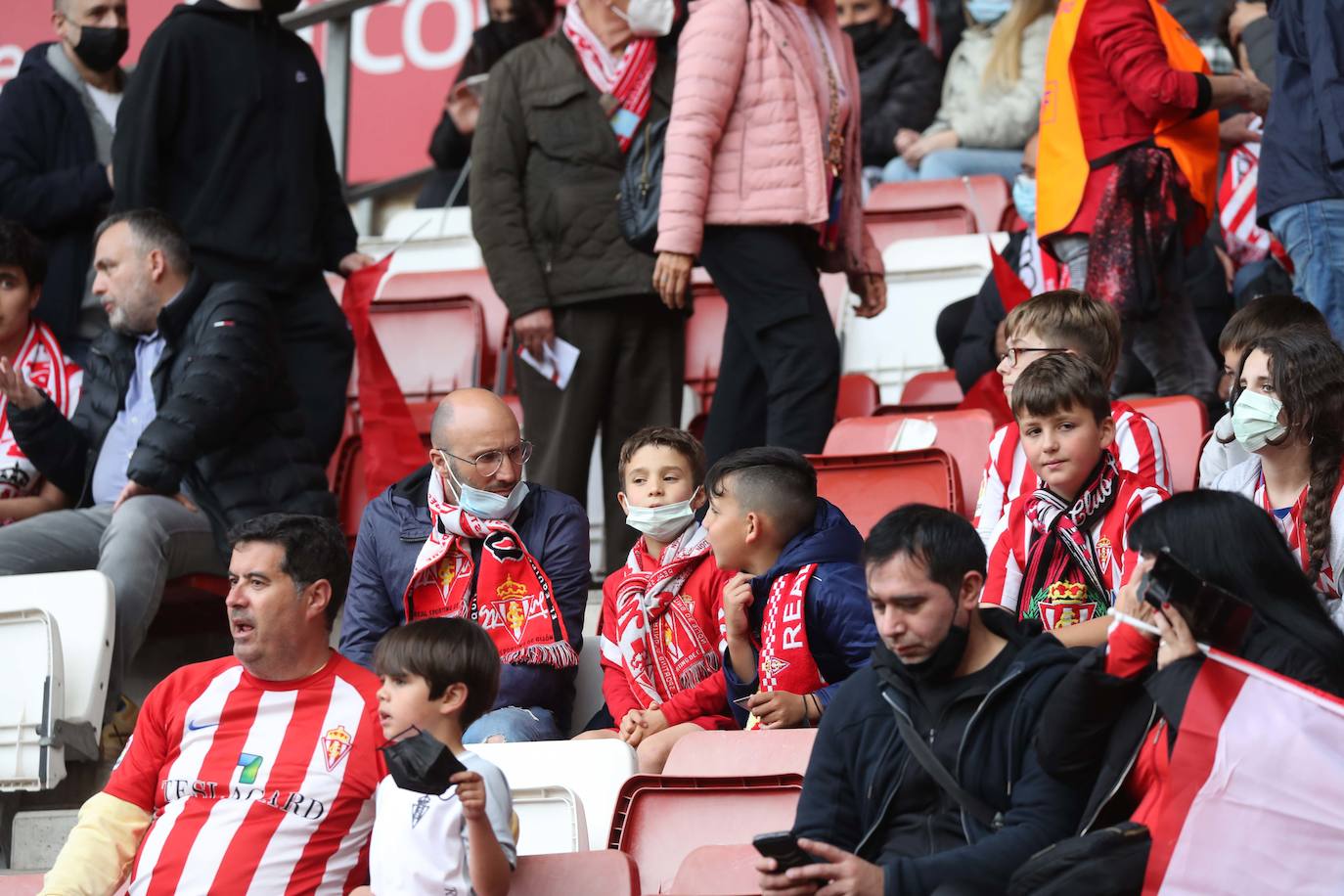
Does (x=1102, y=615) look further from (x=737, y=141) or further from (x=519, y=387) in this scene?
(x=519, y=387)

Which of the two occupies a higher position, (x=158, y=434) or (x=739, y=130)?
(x=739, y=130)

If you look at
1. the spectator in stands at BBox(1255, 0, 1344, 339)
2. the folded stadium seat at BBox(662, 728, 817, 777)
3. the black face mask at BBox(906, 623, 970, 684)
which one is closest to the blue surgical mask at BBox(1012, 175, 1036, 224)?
the spectator in stands at BBox(1255, 0, 1344, 339)

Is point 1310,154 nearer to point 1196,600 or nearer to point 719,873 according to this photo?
point 1196,600

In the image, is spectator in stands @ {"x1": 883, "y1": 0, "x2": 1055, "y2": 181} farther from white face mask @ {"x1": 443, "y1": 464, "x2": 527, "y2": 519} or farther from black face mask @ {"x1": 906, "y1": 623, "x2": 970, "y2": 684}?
black face mask @ {"x1": 906, "y1": 623, "x2": 970, "y2": 684}

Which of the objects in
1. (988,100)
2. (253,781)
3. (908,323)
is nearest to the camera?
(253,781)

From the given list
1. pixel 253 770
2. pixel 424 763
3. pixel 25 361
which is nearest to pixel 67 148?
pixel 25 361

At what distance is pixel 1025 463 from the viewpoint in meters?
4.42

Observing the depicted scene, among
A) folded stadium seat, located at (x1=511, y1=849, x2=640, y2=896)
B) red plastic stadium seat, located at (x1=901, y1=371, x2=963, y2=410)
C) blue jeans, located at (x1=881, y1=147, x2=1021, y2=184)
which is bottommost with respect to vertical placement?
folded stadium seat, located at (x1=511, y1=849, x2=640, y2=896)

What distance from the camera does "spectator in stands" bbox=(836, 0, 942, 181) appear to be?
368 inches

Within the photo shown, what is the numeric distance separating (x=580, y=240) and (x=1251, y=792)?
3604 mm

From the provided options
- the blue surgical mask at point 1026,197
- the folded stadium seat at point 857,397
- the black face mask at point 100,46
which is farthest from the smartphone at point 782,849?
the black face mask at point 100,46

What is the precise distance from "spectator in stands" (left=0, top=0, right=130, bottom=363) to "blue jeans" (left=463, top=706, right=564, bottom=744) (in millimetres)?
2943

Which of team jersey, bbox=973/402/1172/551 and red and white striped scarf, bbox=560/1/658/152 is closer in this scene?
team jersey, bbox=973/402/1172/551

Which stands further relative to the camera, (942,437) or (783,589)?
(942,437)
